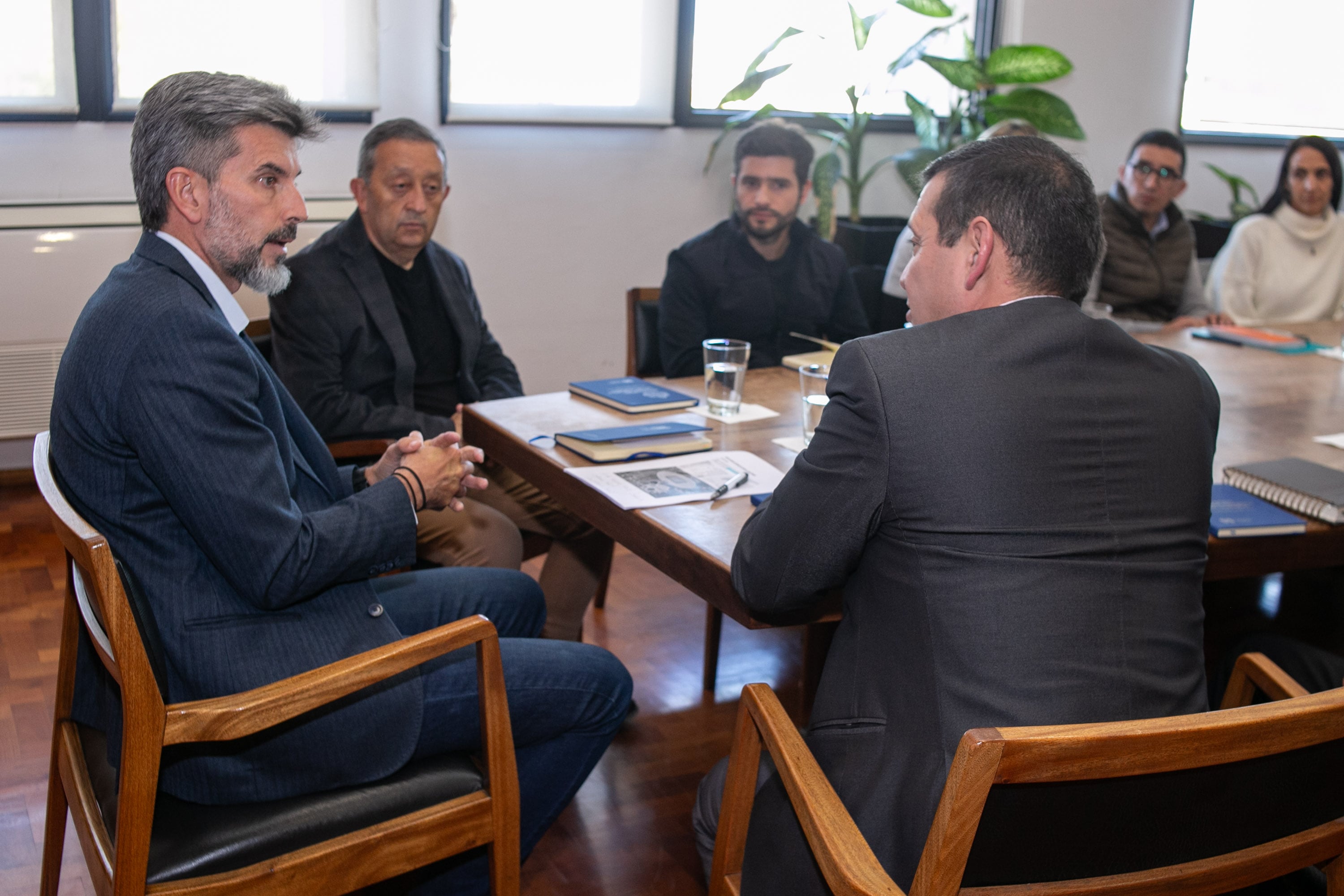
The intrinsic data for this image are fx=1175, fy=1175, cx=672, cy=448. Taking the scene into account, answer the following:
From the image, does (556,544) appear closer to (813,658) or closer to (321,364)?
(321,364)

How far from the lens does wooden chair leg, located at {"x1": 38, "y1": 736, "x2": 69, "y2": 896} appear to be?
1597 mm

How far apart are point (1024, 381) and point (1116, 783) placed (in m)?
0.44

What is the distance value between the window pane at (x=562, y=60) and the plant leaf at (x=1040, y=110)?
1460 mm

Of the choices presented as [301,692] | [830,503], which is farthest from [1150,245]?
[301,692]

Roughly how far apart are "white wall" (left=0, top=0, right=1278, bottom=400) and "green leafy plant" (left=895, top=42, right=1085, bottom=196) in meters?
0.35

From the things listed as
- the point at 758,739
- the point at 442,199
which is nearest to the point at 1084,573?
the point at 758,739

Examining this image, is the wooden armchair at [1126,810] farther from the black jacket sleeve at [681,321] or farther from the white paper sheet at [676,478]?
the black jacket sleeve at [681,321]

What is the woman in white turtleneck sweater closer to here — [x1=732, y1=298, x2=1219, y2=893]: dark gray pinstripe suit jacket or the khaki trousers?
the khaki trousers

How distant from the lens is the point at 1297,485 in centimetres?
191

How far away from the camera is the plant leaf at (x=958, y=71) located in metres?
4.97

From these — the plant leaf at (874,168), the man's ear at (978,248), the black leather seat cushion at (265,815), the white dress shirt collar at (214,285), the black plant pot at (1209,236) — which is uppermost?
the plant leaf at (874,168)

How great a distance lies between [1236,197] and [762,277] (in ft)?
12.8

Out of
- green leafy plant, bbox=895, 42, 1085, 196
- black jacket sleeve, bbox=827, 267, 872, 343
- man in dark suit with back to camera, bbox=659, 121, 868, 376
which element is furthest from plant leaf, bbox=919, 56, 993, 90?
black jacket sleeve, bbox=827, 267, 872, 343

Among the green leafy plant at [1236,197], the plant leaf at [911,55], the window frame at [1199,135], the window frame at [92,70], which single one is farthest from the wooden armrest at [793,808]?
the window frame at [1199,135]
